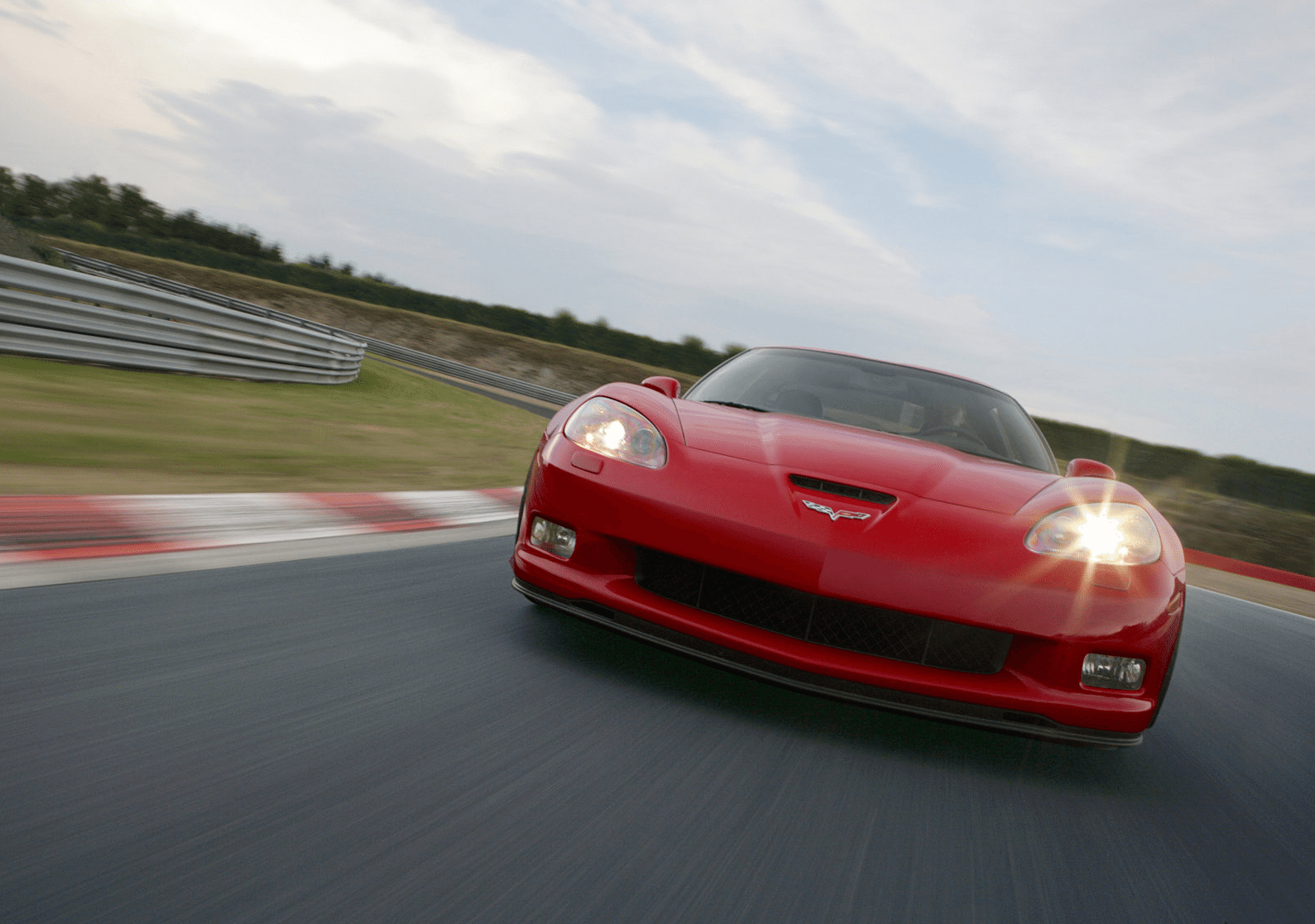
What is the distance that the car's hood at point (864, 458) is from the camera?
106 inches

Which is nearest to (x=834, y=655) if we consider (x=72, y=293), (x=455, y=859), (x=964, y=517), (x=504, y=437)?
(x=964, y=517)

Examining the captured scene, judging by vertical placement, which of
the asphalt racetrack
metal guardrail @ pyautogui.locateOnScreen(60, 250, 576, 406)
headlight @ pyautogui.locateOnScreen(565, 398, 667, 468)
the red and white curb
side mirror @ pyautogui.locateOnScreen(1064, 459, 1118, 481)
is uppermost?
side mirror @ pyautogui.locateOnScreen(1064, 459, 1118, 481)

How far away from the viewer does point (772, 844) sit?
185 centimetres

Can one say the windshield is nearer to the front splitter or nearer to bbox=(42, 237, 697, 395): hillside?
the front splitter

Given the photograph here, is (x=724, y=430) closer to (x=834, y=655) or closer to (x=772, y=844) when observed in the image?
(x=834, y=655)

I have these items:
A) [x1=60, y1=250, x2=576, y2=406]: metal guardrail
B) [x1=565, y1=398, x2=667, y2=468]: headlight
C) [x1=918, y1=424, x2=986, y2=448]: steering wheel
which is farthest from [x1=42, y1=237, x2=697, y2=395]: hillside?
[x1=565, y1=398, x2=667, y2=468]: headlight

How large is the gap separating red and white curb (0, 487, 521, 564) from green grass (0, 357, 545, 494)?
0.52 m

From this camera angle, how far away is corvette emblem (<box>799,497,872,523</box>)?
2.50 metres

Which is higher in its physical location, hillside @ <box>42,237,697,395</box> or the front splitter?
the front splitter

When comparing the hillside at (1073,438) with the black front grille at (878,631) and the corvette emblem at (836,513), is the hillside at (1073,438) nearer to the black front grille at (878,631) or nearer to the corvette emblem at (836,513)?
the black front grille at (878,631)

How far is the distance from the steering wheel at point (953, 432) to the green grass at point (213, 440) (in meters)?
3.64

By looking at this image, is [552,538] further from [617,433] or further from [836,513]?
[836,513]

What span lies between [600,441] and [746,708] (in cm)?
88

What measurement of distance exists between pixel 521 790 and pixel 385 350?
3322cm
